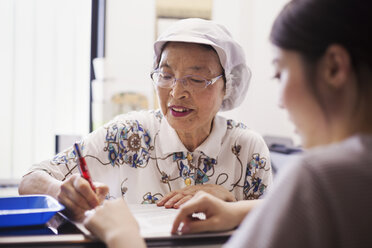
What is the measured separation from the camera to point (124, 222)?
779 millimetres

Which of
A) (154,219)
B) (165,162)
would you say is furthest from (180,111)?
(154,219)

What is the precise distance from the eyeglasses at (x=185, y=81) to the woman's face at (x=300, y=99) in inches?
29.0

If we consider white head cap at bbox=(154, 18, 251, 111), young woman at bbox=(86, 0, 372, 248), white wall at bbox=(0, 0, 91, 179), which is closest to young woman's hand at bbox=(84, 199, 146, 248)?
young woman at bbox=(86, 0, 372, 248)

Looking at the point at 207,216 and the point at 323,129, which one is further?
the point at 207,216

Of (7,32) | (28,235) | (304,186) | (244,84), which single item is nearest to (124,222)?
(28,235)

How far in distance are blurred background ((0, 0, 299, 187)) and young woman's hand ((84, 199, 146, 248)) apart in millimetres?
2365

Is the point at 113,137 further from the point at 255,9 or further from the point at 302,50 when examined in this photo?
the point at 255,9

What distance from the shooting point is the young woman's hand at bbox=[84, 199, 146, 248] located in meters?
0.72

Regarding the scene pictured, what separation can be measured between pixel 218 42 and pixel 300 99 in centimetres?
79

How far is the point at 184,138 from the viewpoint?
1518 mm

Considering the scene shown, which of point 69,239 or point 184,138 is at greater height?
point 184,138

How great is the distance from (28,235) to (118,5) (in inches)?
111

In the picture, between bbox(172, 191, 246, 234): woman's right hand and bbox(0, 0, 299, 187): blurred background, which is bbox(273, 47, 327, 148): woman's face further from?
bbox(0, 0, 299, 187): blurred background

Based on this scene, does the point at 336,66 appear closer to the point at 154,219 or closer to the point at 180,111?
the point at 154,219
